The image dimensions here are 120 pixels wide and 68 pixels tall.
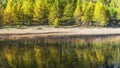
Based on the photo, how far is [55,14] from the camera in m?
121

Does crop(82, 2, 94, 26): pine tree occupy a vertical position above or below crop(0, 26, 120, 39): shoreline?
above

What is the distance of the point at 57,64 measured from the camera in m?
43.1

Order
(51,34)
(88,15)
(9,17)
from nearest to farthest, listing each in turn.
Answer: (51,34) < (9,17) < (88,15)

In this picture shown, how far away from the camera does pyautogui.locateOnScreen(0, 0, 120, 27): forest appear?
11812 centimetres

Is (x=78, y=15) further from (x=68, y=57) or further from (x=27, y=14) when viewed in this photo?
(x=68, y=57)

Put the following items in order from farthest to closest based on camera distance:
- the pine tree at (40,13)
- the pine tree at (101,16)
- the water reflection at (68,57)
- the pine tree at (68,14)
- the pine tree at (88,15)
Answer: the pine tree at (68,14) < the pine tree at (88,15) < the pine tree at (40,13) < the pine tree at (101,16) < the water reflection at (68,57)

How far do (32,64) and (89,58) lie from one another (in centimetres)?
979

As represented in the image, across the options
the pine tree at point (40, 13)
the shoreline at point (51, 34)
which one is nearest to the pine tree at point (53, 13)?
the pine tree at point (40, 13)

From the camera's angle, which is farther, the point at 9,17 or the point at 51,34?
the point at 9,17

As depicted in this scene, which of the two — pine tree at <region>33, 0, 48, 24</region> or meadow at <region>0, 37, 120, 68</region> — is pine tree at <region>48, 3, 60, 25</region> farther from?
meadow at <region>0, 37, 120, 68</region>

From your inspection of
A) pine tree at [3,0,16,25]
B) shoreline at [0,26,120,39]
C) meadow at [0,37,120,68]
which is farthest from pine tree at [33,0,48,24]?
meadow at [0,37,120,68]

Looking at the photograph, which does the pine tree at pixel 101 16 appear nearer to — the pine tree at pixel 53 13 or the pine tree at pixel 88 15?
the pine tree at pixel 88 15

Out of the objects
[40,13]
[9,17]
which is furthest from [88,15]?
[9,17]

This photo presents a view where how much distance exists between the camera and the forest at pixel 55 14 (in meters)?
118
